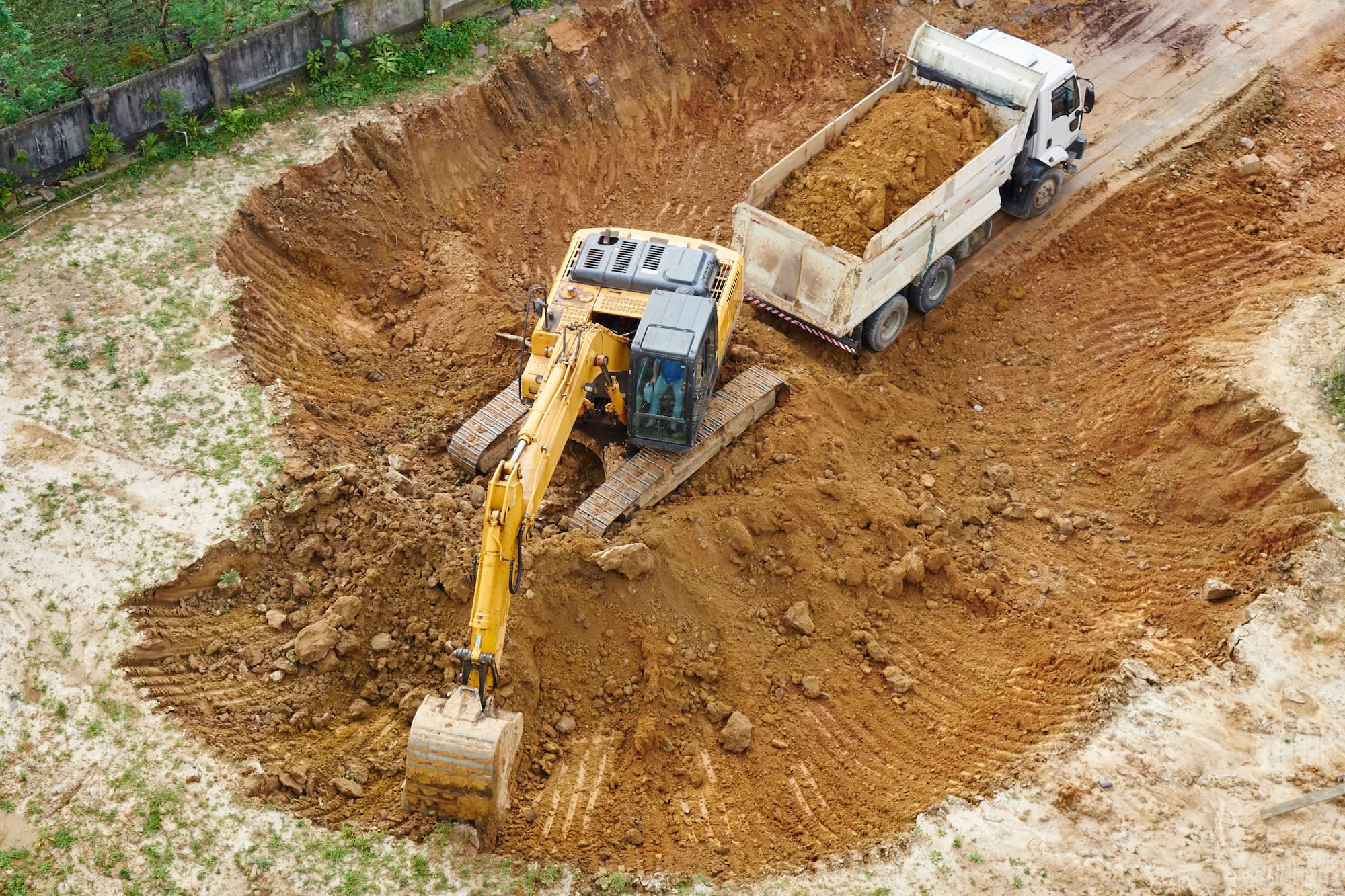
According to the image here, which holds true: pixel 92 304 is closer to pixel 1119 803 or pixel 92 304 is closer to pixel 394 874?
pixel 394 874

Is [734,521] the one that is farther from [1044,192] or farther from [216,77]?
[216,77]

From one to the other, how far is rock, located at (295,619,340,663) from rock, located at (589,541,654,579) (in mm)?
2590

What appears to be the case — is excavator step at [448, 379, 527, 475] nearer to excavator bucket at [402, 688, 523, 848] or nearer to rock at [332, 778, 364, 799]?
excavator bucket at [402, 688, 523, 848]

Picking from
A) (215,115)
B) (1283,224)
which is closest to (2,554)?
(215,115)

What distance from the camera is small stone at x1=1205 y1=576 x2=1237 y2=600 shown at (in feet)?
39.5

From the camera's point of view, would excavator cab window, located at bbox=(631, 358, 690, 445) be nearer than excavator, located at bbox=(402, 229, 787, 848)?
No

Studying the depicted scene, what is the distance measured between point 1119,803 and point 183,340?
36.5 ft

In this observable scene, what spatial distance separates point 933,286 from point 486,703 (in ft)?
30.0

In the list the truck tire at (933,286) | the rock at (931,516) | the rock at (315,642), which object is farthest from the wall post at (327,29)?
the rock at (931,516)

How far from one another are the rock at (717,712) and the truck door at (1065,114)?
10163 mm

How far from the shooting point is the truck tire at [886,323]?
49.6ft

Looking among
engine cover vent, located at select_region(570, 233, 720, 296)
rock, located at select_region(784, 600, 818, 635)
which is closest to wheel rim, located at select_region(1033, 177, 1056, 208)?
engine cover vent, located at select_region(570, 233, 720, 296)

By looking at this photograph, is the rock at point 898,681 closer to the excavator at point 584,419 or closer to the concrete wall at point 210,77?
the excavator at point 584,419

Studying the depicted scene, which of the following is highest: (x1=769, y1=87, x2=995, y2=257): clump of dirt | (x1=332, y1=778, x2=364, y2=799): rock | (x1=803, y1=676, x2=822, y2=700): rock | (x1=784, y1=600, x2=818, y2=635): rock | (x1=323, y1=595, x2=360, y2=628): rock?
(x1=769, y1=87, x2=995, y2=257): clump of dirt
